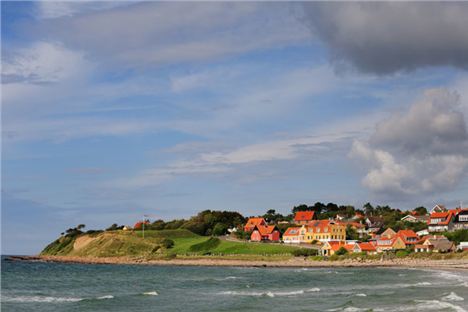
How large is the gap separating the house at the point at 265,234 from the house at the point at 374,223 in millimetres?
21700

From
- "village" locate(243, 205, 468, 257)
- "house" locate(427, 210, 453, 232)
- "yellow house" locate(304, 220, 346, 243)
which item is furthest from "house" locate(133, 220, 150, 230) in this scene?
"house" locate(427, 210, 453, 232)

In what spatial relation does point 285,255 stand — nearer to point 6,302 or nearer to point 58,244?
point 6,302

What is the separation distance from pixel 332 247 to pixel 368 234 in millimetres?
23943

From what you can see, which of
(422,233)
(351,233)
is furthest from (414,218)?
(422,233)

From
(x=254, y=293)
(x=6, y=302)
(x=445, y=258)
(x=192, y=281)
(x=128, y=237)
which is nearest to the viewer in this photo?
(x=6, y=302)

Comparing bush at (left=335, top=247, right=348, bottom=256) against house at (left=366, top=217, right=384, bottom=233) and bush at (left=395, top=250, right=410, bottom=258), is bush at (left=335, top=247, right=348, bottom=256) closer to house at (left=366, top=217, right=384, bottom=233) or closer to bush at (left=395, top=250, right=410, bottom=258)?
bush at (left=395, top=250, right=410, bottom=258)

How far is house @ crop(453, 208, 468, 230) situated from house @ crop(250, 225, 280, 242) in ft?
122

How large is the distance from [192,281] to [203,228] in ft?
277

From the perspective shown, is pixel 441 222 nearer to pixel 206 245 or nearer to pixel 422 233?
pixel 422 233

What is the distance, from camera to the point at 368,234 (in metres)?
133

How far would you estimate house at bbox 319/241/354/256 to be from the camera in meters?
111

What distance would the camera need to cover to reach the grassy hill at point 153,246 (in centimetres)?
12231

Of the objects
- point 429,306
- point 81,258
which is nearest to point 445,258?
point 429,306

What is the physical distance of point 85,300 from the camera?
52.9m
